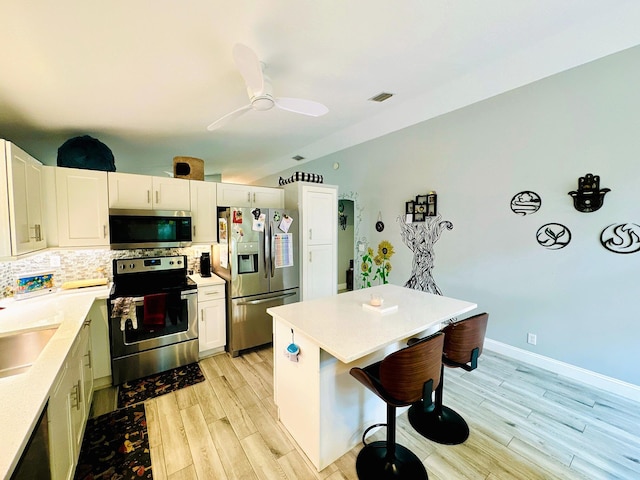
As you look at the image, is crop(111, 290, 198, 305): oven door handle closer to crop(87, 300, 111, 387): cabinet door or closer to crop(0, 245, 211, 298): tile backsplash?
crop(87, 300, 111, 387): cabinet door

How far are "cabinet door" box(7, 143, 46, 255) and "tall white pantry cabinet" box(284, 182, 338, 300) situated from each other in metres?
2.39

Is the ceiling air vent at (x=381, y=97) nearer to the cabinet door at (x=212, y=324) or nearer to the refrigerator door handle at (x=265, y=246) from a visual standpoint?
the refrigerator door handle at (x=265, y=246)

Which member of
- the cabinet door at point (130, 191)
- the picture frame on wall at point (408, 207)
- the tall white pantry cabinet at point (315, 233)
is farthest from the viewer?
the picture frame on wall at point (408, 207)

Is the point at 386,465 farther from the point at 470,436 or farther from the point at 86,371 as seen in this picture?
the point at 86,371

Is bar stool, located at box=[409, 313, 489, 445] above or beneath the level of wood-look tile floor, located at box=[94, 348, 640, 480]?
above

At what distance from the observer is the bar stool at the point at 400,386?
1318 millimetres

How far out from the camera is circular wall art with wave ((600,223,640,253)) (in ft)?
7.05

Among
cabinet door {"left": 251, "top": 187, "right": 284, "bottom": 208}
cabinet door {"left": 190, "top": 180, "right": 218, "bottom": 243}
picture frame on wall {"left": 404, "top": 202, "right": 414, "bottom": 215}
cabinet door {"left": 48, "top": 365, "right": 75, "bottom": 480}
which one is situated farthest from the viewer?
picture frame on wall {"left": 404, "top": 202, "right": 414, "bottom": 215}

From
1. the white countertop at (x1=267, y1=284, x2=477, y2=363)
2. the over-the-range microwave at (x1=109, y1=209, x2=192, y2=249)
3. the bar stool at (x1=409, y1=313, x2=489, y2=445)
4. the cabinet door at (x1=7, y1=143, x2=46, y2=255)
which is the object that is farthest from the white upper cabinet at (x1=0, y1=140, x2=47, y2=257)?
the bar stool at (x1=409, y1=313, x2=489, y2=445)

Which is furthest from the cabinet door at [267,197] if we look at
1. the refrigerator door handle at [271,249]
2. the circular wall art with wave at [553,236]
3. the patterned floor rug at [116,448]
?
the circular wall art with wave at [553,236]

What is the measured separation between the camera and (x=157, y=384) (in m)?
2.47

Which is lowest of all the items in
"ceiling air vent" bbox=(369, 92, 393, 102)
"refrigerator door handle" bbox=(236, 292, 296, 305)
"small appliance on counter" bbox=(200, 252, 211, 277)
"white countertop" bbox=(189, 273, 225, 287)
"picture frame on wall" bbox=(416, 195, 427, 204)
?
"refrigerator door handle" bbox=(236, 292, 296, 305)

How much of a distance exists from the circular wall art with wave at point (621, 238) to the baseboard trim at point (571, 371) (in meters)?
1.15

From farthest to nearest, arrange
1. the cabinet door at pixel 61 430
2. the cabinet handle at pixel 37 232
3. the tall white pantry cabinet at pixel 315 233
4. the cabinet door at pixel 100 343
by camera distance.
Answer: the tall white pantry cabinet at pixel 315 233, the cabinet door at pixel 100 343, the cabinet handle at pixel 37 232, the cabinet door at pixel 61 430
